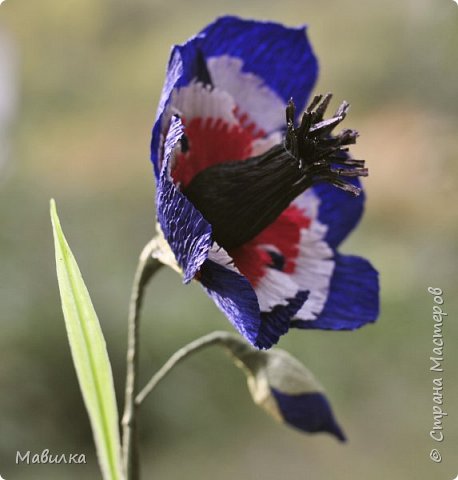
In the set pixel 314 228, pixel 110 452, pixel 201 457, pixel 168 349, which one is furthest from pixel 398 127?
pixel 110 452

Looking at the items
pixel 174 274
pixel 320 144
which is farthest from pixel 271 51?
pixel 174 274

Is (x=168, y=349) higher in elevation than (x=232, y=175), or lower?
lower

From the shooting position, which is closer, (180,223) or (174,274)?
(180,223)

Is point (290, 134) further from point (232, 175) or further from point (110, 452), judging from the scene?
point (110, 452)

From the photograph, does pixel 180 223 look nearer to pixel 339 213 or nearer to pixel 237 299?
pixel 237 299

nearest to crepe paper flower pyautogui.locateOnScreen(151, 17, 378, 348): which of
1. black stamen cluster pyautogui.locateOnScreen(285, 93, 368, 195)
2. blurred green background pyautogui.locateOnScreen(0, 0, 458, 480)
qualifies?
black stamen cluster pyautogui.locateOnScreen(285, 93, 368, 195)

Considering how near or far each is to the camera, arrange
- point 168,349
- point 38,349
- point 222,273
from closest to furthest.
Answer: point 222,273 → point 38,349 → point 168,349
